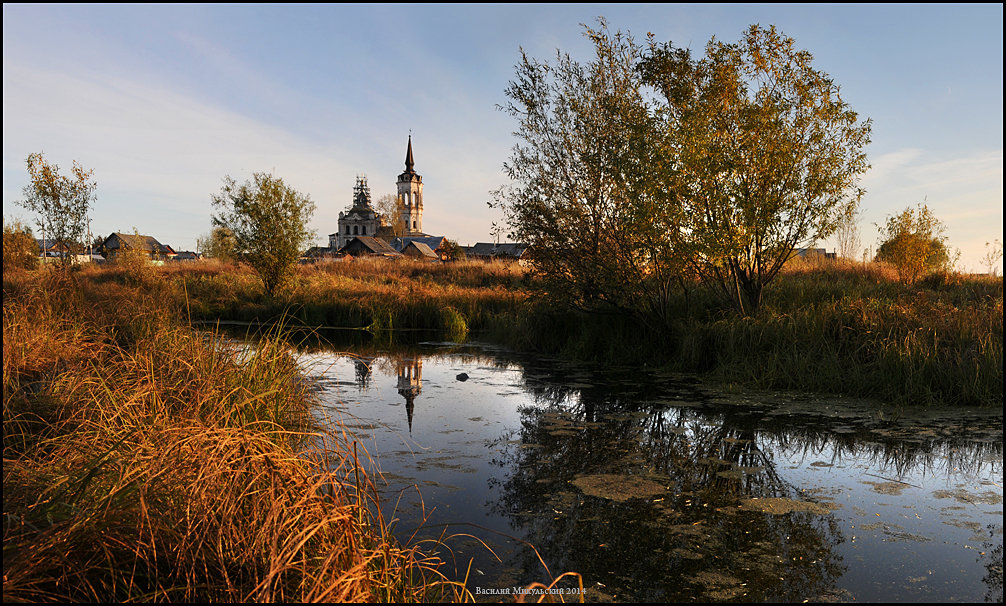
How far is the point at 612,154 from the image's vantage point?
401 inches

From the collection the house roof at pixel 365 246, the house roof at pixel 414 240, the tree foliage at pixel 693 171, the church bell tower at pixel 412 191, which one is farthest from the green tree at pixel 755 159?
the church bell tower at pixel 412 191

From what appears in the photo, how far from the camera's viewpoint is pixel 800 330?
29.0 ft

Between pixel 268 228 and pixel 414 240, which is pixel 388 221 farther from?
pixel 268 228

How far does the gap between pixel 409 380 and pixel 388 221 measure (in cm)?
8016

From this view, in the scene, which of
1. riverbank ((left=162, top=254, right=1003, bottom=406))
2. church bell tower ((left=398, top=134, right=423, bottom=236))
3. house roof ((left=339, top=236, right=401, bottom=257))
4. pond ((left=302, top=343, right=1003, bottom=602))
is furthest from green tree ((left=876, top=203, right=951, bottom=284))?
church bell tower ((left=398, top=134, right=423, bottom=236))

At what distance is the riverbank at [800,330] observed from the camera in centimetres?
726

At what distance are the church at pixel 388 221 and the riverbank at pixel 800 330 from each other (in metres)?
49.2

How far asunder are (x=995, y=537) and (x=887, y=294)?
906 centimetres

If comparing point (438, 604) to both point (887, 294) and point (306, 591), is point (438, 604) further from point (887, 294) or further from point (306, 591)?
point (887, 294)

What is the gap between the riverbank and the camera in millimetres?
7258

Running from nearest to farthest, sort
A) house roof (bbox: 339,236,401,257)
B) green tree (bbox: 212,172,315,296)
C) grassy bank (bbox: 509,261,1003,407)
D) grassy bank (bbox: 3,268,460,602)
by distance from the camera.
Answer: grassy bank (bbox: 3,268,460,602) → grassy bank (bbox: 509,261,1003,407) → green tree (bbox: 212,172,315,296) → house roof (bbox: 339,236,401,257)

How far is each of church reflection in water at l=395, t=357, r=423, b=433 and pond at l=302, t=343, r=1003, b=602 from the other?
8 centimetres

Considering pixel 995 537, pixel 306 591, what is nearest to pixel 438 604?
pixel 306 591

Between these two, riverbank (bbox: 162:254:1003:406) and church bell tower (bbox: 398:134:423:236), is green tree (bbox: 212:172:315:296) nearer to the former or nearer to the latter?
riverbank (bbox: 162:254:1003:406)
